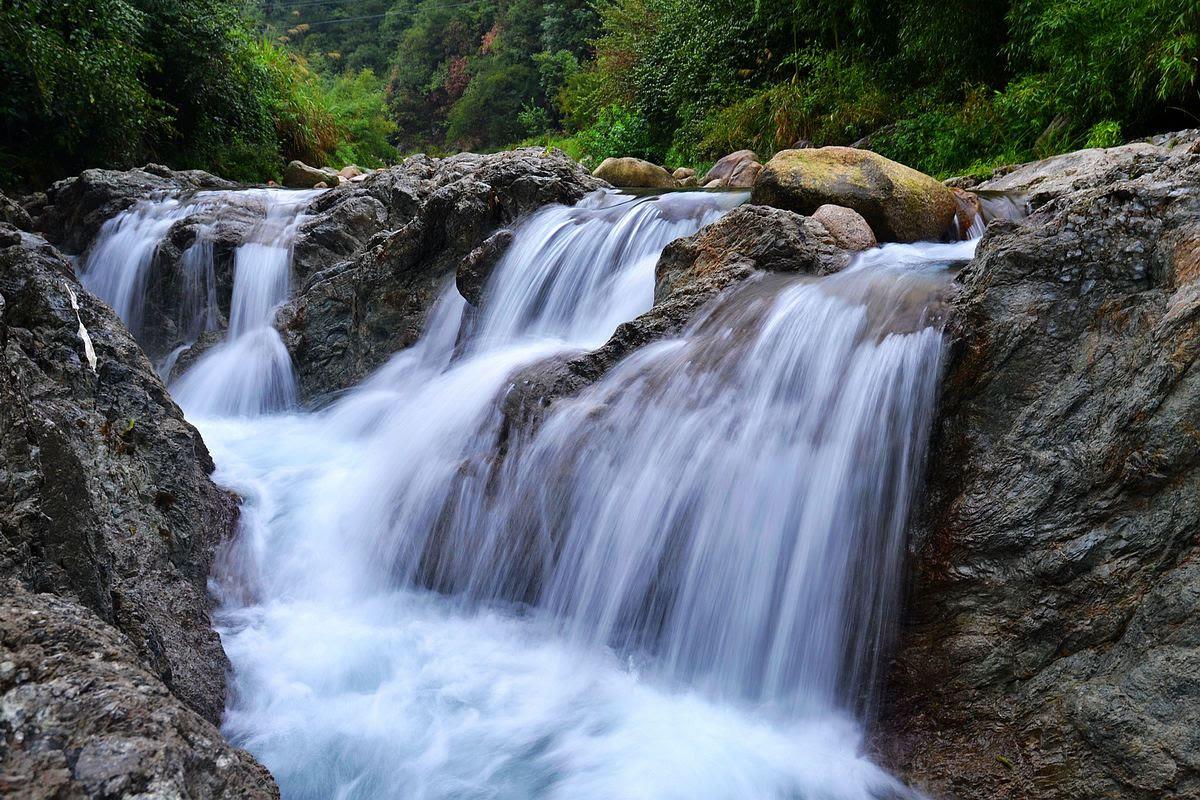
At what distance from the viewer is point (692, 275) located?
5535 mm

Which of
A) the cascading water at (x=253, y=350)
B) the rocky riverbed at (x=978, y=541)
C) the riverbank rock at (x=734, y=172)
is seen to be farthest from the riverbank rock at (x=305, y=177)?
the rocky riverbed at (x=978, y=541)

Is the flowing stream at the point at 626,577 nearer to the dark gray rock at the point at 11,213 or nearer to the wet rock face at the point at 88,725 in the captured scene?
the wet rock face at the point at 88,725

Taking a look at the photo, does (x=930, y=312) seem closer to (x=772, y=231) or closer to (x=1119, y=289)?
(x=1119, y=289)

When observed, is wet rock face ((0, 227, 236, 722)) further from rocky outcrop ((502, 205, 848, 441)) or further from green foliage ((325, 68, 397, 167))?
green foliage ((325, 68, 397, 167))

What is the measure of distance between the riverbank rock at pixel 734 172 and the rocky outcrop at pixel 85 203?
7.86 meters

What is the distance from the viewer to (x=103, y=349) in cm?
416

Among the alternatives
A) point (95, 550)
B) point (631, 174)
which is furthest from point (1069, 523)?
point (631, 174)

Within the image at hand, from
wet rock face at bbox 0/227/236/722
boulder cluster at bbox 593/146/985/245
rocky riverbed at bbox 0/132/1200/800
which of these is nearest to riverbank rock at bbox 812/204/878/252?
boulder cluster at bbox 593/146/985/245

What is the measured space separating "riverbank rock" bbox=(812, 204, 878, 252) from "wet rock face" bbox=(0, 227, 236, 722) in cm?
447

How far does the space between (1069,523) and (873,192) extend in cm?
426

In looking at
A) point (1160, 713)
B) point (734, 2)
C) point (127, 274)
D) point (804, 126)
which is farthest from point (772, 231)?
point (734, 2)

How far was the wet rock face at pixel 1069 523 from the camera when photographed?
2.57 meters

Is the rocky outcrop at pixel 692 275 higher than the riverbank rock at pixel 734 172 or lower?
lower

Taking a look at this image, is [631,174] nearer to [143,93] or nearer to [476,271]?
[476,271]
